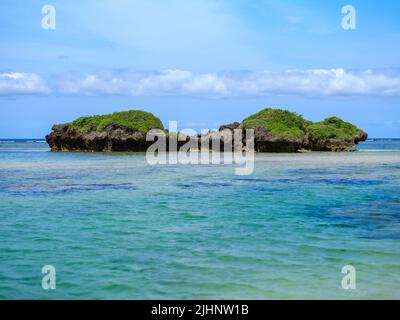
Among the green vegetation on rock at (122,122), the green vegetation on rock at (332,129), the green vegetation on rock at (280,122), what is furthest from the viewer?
the green vegetation on rock at (332,129)

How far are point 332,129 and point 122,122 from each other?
29.6 meters

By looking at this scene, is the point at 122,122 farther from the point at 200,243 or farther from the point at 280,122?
the point at 200,243

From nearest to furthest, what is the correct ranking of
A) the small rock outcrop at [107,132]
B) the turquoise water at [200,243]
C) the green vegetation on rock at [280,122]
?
the turquoise water at [200,243]
the green vegetation on rock at [280,122]
the small rock outcrop at [107,132]

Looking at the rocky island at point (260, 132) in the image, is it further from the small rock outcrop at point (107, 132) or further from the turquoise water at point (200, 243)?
the turquoise water at point (200, 243)

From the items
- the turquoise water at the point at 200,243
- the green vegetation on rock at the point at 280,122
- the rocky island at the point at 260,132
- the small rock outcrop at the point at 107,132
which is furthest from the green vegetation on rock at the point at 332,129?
the turquoise water at the point at 200,243

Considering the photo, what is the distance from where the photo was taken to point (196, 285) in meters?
8.36

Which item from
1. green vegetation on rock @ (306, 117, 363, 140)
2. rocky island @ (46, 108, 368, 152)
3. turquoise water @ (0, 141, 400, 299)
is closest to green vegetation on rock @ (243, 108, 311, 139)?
rocky island @ (46, 108, 368, 152)

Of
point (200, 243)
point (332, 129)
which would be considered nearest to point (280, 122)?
point (332, 129)

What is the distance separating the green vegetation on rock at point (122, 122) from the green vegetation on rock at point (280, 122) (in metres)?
13.6

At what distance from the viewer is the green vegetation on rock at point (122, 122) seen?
74.0m

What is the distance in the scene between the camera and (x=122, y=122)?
74.2 m

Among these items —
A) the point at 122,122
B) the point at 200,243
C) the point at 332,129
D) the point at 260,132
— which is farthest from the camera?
the point at 332,129

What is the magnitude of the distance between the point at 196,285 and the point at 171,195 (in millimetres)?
12279
